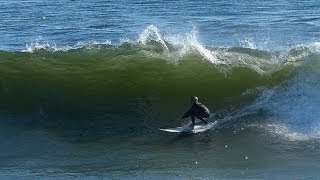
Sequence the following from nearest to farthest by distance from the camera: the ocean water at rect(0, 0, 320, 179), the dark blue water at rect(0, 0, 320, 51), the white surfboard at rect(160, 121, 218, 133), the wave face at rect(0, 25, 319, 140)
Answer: the ocean water at rect(0, 0, 320, 179) < the white surfboard at rect(160, 121, 218, 133) < the wave face at rect(0, 25, 319, 140) < the dark blue water at rect(0, 0, 320, 51)

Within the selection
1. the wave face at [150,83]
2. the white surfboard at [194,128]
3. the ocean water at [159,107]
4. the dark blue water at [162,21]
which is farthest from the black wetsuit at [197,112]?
the dark blue water at [162,21]

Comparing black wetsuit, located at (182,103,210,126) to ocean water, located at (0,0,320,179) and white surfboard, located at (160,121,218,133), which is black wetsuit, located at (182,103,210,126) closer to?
white surfboard, located at (160,121,218,133)

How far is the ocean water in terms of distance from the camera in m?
14.7

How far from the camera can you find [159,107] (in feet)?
61.2

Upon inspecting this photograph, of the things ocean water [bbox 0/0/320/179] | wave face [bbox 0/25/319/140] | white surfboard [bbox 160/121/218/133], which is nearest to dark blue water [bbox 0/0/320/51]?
ocean water [bbox 0/0/320/179]

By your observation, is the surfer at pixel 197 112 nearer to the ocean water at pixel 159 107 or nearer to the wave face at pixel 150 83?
the ocean water at pixel 159 107

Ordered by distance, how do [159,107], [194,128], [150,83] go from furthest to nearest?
[150,83] < [159,107] < [194,128]

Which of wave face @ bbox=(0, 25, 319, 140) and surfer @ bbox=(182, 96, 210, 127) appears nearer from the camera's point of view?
surfer @ bbox=(182, 96, 210, 127)

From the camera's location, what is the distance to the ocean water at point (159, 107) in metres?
14.7

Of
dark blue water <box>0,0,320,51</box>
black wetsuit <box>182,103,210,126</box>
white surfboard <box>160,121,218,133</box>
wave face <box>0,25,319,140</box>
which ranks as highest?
dark blue water <box>0,0,320,51</box>

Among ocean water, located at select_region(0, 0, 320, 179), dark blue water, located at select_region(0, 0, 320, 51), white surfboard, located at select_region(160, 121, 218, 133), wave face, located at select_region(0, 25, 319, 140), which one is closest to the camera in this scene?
ocean water, located at select_region(0, 0, 320, 179)

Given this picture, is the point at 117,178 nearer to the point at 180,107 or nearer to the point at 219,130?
the point at 219,130

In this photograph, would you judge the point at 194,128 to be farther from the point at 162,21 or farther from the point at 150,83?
the point at 162,21

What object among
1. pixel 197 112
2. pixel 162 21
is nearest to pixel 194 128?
pixel 197 112
